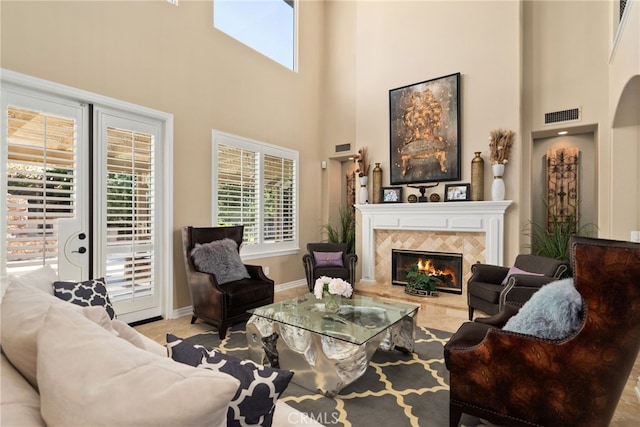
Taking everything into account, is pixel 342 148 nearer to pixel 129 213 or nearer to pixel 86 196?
pixel 129 213

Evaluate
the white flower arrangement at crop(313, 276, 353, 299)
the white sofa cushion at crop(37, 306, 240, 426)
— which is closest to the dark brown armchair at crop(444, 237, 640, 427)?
the white flower arrangement at crop(313, 276, 353, 299)

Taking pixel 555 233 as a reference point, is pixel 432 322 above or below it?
below

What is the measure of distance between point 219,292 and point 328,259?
1956mm

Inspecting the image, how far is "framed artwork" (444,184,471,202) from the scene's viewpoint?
15.2ft

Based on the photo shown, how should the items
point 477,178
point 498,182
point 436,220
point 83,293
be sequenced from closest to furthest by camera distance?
point 83,293 → point 498,182 → point 477,178 → point 436,220

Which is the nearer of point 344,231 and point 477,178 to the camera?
point 477,178

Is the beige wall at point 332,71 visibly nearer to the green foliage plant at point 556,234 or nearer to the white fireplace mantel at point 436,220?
the white fireplace mantel at point 436,220

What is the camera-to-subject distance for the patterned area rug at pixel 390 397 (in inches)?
75.0

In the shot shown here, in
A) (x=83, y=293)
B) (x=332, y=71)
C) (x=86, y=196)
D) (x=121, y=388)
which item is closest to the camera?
(x=121, y=388)

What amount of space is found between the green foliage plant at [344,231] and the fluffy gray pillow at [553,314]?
424 centimetres

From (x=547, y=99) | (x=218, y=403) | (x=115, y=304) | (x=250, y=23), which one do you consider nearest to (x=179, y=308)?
(x=115, y=304)

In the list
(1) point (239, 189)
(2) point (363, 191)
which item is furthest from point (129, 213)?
(2) point (363, 191)

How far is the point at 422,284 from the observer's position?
15.4ft

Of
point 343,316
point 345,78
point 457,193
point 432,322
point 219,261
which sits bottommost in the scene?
point 432,322
